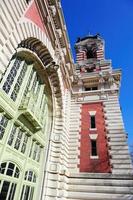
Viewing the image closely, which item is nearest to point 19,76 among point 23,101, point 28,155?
point 23,101

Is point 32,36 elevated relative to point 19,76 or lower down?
elevated

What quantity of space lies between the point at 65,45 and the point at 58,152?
832 cm

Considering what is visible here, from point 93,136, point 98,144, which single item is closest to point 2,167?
point 98,144

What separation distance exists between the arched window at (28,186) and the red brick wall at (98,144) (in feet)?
13.0

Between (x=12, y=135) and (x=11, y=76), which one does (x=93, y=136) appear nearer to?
(x=12, y=135)

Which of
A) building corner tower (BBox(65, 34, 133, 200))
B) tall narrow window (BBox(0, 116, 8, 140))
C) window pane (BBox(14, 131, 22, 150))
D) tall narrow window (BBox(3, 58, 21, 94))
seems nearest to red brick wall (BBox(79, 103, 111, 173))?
building corner tower (BBox(65, 34, 133, 200))

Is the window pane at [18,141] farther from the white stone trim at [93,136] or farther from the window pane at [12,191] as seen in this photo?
the white stone trim at [93,136]

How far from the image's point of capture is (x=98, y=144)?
1235cm

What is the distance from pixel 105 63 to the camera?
17.8 m

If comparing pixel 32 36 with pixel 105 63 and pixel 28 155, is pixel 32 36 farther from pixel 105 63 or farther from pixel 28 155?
pixel 105 63

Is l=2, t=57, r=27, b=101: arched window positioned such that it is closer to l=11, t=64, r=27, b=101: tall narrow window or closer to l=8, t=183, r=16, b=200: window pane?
l=11, t=64, r=27, b=101: tall narrow window

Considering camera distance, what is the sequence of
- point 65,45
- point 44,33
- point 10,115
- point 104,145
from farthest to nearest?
point 65,45 → point 104,145 → point 44,33 → point 10,115

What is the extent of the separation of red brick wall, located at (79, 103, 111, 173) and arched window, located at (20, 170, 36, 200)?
3.97 metres

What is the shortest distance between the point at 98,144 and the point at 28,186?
19.8ft
